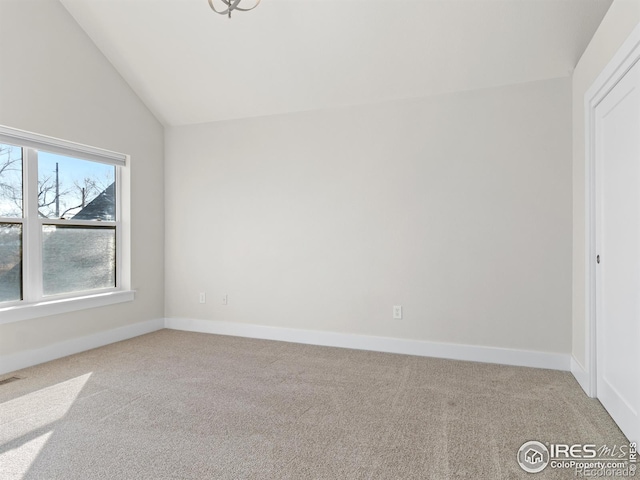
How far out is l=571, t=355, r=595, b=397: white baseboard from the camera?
268 centimetres

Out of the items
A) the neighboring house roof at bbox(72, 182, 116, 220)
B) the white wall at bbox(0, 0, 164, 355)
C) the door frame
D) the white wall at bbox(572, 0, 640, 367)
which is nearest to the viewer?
the white wall at bbox(572, 0, 640, 367)

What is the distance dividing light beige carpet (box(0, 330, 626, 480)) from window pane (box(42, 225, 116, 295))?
2.54 feet

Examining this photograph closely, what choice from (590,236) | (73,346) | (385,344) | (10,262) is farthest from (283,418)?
(10,262)

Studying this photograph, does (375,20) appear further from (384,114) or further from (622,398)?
(622,398)

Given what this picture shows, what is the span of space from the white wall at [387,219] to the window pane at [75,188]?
0.74 metres

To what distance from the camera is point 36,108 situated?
3332mm

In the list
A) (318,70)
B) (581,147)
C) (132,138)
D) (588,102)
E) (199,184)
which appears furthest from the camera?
(199,184)

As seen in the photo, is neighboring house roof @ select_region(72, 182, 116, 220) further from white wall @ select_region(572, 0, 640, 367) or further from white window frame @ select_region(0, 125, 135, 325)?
white wall @ select_region(572, 0, 640, 367)

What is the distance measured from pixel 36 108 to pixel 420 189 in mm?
3436

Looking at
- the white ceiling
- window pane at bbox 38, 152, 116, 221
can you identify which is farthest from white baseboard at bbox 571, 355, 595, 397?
window pane at bbox 38, 152, 116, 221

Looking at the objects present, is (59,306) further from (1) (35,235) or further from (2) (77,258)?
(1) (35,235)

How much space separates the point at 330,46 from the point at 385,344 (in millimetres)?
2790

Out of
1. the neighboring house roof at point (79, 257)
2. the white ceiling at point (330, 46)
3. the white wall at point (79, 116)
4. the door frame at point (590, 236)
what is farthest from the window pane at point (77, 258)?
the door frame at point (590, 236)

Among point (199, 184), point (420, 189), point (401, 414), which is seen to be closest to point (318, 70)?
point (420, 189)
